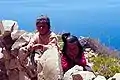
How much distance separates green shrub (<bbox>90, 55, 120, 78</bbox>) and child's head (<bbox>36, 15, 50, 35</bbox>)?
1.88 metres

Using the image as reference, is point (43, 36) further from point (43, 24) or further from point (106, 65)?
point (106, 65)

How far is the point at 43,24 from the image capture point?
9305 millimetres

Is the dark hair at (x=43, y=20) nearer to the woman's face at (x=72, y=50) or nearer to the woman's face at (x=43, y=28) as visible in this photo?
the woman's face at (x=43, y=28)

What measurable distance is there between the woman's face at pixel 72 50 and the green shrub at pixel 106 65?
1.80 m

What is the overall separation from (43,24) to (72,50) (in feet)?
2.63

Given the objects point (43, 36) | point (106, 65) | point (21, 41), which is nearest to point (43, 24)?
point (43, 36)

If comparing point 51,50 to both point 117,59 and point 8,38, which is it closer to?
point 8,38

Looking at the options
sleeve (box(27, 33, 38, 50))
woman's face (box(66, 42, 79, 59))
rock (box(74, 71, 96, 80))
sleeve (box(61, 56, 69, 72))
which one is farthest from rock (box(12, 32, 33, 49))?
rock (box(74, 71, 96, 80))

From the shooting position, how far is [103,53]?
14.4 meters

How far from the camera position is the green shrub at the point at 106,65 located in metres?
11.1

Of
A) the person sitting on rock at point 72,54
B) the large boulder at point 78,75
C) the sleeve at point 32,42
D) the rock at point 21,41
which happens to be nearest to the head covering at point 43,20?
the sleeve at point 32,42

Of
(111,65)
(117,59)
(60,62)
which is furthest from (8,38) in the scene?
(117,59)

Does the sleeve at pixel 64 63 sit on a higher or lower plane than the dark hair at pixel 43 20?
lower

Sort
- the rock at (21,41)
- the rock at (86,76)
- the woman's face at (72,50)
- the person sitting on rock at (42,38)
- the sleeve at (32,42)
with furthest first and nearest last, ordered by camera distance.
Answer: the rock at (21,41) → the sleeve at (32,42) → the person sitting on rock at (42,38) → the woman's face at (72,50) → the rock at (86,76)
